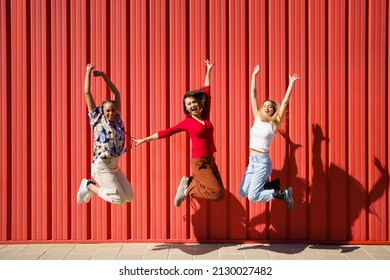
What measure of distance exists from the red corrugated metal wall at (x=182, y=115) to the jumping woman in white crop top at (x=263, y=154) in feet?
1.24

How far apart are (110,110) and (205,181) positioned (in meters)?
1.35

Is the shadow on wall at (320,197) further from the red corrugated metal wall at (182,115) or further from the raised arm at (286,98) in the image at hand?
the raised arm at (286,98)

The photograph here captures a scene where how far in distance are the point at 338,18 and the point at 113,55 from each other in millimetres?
2957

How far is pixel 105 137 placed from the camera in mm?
4750

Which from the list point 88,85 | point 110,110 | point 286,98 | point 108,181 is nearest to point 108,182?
point 108,181

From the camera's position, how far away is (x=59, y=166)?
5.54 m

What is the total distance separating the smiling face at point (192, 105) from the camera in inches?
194

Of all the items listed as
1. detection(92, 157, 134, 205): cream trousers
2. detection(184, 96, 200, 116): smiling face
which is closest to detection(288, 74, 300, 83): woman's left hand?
detection(184, 96, 200, 116): smiling face

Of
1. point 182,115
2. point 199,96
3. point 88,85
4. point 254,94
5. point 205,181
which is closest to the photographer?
point 88,85

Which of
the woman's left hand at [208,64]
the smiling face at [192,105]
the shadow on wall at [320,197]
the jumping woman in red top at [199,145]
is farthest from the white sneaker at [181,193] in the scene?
the woman's left hand at [208,64]

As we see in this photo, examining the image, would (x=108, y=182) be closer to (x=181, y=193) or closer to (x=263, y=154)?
(x=181, y=193)

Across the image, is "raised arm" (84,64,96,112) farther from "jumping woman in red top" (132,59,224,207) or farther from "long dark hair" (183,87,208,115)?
"long dark hair" (183,87,208,115)

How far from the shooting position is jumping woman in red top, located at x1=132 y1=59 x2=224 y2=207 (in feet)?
15.9
